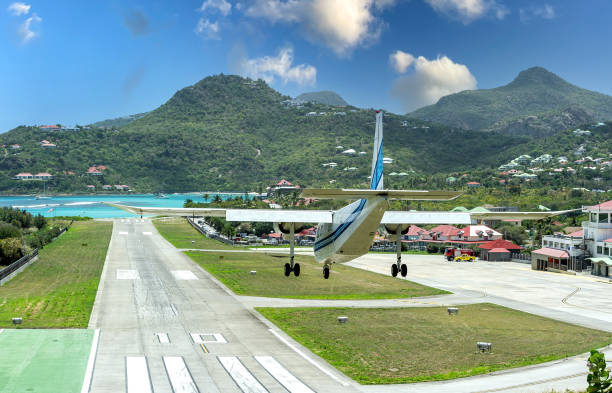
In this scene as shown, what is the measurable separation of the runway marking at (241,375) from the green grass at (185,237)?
80047 mm

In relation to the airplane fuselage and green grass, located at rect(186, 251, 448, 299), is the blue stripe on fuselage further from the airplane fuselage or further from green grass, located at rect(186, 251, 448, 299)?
green grass, located at rect(186, 251, 448, 299)

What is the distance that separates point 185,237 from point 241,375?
10731 cm

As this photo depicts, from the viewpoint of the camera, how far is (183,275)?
3403 inches

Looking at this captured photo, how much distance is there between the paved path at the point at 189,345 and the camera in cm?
3897

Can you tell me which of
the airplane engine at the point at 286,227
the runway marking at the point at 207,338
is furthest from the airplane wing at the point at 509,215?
the runway marking at the point at 207,338

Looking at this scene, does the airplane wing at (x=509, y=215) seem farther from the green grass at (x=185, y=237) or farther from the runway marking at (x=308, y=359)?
the green grass at (x=185, y=237)

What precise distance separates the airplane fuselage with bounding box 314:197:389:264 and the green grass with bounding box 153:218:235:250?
89.7 metres

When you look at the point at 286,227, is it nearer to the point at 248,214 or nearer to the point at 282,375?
the point at 248,214

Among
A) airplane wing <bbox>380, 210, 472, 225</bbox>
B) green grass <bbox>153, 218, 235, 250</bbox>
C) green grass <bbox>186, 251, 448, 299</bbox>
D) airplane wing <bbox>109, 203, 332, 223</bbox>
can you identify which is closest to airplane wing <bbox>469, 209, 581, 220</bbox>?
airplane wing <bbox>380, 210, 472, 225</bbox>

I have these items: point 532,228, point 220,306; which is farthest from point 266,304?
point 532,228

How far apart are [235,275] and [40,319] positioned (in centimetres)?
3603

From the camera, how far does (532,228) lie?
15462cm

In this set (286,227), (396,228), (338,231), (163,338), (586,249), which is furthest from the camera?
(586,249)

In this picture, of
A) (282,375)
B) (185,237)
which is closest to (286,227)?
(282,375)
